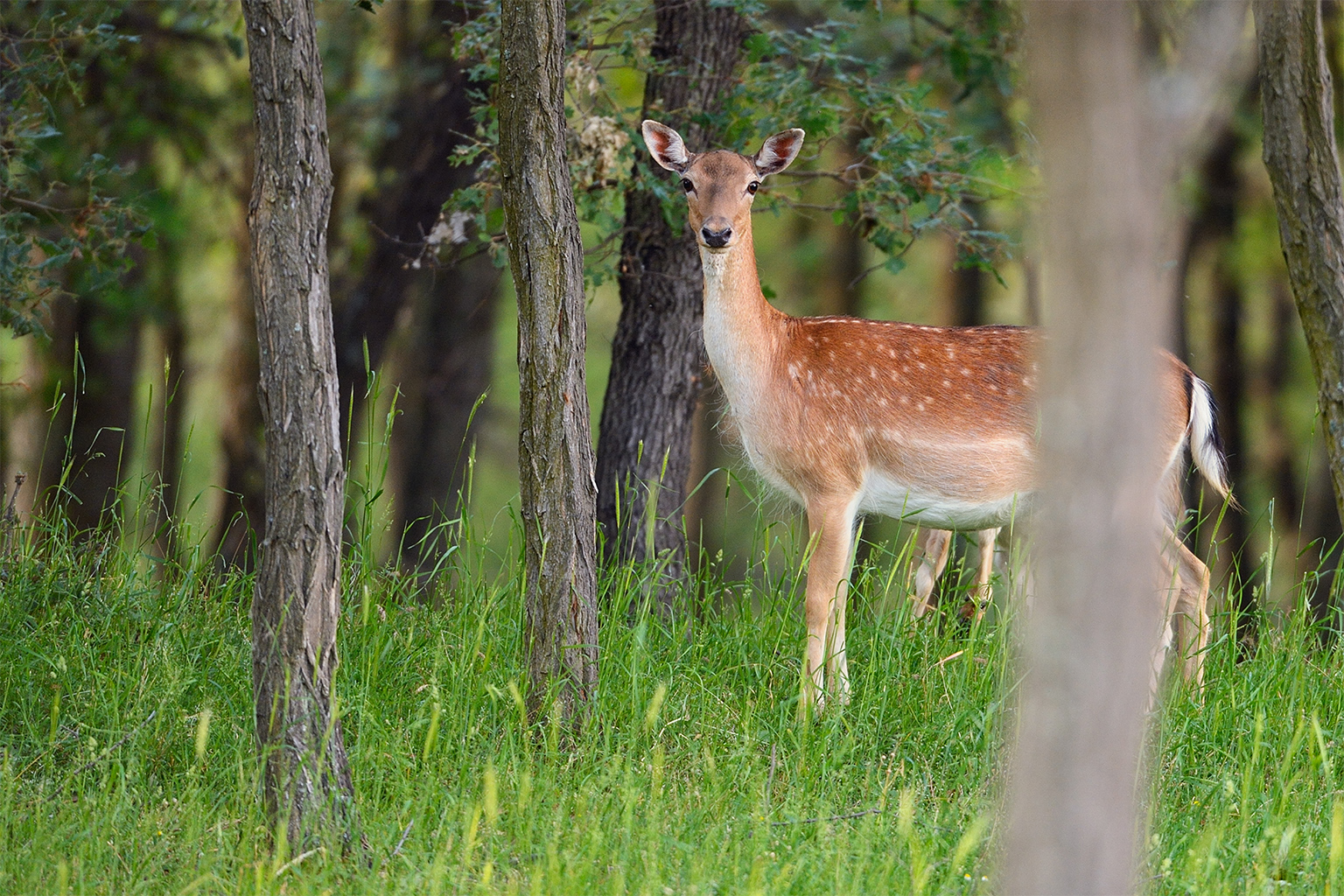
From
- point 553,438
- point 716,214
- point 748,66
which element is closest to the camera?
point 553,438

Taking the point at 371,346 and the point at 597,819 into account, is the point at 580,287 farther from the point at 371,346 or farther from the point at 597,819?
the point at 371,346

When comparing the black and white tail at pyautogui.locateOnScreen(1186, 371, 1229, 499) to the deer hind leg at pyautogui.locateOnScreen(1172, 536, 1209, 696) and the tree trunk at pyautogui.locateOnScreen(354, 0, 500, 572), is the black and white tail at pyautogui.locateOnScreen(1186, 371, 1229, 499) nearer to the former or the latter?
the deer hind leg at pyautogui.locateOnScreen(1172, 536, 1209, 696)

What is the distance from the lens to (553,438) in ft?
12.9

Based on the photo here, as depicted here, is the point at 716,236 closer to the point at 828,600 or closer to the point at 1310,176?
the point at 828,600

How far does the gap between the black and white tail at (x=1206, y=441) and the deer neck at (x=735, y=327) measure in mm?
1901

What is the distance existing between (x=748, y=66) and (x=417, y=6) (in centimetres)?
550

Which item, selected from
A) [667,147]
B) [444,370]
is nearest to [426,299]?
[444,370]

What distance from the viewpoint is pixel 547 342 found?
3.93m

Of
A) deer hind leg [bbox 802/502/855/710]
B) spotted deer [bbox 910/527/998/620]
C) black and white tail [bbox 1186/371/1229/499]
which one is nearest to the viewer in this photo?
deer hind leg [bbox 802/502/855/710]

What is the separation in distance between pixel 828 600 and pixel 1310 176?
93.8 inches

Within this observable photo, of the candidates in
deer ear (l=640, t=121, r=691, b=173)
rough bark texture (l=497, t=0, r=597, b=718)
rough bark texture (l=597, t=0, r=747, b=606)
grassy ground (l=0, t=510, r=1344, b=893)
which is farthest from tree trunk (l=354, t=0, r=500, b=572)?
rough bark texture (l=497, t=0, r=597, b=718)

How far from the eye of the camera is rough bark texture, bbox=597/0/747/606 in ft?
19.7

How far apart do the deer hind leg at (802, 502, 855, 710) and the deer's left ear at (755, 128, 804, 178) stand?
1.42 metres

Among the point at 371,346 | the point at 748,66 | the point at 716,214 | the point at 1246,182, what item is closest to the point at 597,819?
the point at 716,214
